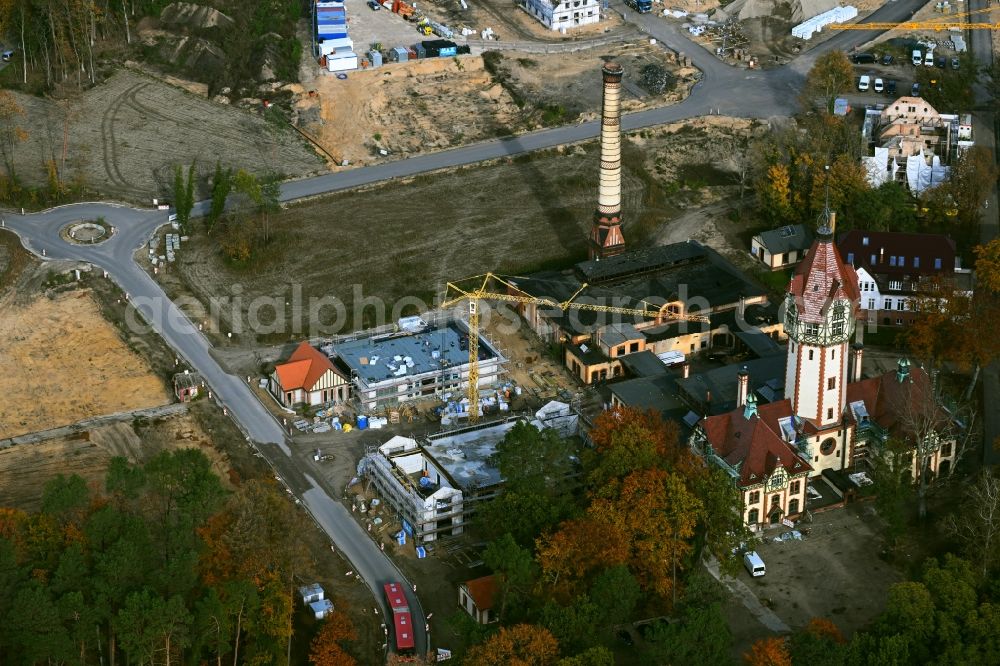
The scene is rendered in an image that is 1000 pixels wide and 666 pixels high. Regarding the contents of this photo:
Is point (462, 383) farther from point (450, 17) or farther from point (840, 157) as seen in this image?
point (450, 17)

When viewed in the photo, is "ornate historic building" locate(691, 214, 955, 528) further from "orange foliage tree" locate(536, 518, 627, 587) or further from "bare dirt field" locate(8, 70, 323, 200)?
"bare dirt field" locate(8, 70, 323, 200)

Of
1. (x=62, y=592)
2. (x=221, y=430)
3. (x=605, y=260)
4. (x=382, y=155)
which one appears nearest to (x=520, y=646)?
(x=62, y=592)

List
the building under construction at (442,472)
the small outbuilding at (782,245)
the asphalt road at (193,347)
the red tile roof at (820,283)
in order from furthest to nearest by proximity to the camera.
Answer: the small outbuilding at (782,245), the building under construction at (442,472), the asphalt road at (193,347), the red tile roof at (820,283)

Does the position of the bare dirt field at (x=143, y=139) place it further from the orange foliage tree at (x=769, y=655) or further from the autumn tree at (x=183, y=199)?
the orange foliage tree at (x=769, y=655)

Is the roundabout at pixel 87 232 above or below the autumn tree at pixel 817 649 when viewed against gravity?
above

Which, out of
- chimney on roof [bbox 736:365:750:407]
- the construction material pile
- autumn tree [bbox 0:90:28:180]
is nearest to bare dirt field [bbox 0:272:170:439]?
autumn tree [bbox 0:90:28:180]

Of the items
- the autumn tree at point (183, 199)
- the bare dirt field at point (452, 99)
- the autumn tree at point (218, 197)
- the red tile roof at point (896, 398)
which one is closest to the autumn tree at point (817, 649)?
the red tile roof at point (896, 398)

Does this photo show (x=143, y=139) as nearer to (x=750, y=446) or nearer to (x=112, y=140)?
(x=112, y=140)

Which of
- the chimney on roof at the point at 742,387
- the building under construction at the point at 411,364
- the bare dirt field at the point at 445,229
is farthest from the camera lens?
the bare dirt field at the point at 445,229
